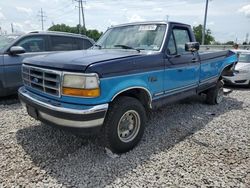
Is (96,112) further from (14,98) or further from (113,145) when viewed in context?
(14,98)

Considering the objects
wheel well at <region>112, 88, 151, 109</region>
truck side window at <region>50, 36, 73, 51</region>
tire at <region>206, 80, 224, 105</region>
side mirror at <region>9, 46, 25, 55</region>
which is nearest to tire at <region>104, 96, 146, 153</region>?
wheel well at <region>112, 88, 151, 109</region>

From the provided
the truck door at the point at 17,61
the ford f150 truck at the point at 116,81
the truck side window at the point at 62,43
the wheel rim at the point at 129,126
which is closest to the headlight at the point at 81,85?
the ford f150 truck at the point at 116,81

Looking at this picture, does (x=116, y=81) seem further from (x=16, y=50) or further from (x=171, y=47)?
(x=16, y=50)

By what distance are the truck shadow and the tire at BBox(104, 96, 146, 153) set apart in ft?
0.55

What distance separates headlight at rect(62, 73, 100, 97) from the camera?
269cm

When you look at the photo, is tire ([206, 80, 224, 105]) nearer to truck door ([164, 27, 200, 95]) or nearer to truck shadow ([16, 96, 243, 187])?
truck shadow ([16, 96, 243, 187])

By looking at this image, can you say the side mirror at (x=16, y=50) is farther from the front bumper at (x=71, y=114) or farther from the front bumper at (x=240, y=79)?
the front bumper at (x=240, y=79)

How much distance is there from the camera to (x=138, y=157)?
10.7 feet

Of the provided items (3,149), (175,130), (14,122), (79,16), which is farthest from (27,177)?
→ (79,16)

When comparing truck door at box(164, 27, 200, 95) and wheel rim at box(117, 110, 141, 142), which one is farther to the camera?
truck door at box(164, 27, 200, 95)

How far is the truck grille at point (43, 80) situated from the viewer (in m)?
2.90

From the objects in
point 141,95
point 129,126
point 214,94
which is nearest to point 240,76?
point 214,94

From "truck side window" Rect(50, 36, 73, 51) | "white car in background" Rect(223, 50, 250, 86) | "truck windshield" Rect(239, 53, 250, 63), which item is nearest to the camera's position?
"truck side window" Rect(50, 36, 73, 51)

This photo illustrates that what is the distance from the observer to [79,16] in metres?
41.8
